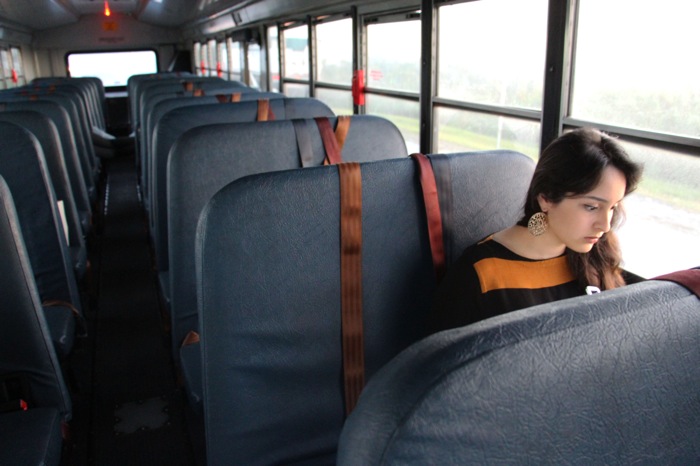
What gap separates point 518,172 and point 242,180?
82 cm

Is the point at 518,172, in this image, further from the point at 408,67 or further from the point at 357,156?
the point at 408,67

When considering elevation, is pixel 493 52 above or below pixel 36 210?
above

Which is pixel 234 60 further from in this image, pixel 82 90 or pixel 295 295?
pixel 295 295

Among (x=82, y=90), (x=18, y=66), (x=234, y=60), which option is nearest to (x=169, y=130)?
(x=82, y=90)

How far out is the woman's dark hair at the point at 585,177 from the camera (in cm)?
136

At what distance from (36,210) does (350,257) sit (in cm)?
167

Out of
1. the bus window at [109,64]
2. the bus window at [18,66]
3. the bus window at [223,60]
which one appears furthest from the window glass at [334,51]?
the bus window at [109,64]

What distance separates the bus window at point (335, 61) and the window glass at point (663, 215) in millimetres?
2939

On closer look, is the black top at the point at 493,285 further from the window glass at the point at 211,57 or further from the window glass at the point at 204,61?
the window glass at the point at 204,61

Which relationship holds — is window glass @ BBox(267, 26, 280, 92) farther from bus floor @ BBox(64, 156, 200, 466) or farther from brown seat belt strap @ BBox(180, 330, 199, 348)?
brown seat belt strap @ BBox(180, 330, 199, 348)

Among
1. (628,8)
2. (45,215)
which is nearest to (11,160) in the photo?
(45,215)

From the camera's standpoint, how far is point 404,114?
3.75m

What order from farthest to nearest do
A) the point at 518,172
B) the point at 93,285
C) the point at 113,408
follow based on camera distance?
the point at 93,285 → the point at 113,408 → the point at 518,172

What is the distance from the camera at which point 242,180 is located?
138 cm
